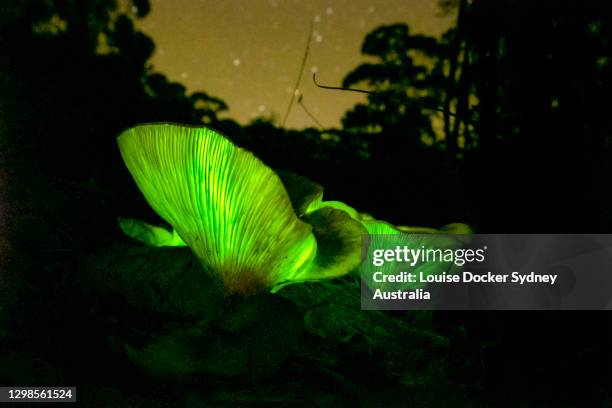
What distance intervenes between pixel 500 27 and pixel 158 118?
0.80 meters

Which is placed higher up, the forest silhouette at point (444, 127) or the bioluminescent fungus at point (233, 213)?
the forest silhouette at point (444, 127)

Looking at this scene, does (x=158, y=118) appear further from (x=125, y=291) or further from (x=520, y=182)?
(x=520, y=182)

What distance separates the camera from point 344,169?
1.17 metres

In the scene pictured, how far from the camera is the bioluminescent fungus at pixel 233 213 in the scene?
0.40m

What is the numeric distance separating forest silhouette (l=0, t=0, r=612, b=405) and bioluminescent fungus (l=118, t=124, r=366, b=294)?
0.89ft

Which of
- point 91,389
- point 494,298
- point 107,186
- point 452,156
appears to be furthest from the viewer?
point 452,156

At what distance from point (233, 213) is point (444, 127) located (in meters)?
0.70

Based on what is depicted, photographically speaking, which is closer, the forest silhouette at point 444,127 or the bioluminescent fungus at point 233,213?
the bioluminescent fungus at point 233,213

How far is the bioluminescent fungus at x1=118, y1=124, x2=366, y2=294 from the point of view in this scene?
40 centimetres

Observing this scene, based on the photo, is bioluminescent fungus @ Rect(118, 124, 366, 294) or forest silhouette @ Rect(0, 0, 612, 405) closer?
bioluminescent fungus @ Rect(118, 124, 366, 294)

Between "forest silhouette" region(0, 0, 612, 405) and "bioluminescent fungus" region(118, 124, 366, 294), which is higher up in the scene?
"forest silhouette" region(0, 0, 612, 405)

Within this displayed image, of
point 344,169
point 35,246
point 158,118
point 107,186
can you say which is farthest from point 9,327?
point 344,169

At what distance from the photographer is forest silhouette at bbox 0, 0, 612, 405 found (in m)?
0.69

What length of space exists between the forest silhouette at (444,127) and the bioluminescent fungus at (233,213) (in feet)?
0.89
